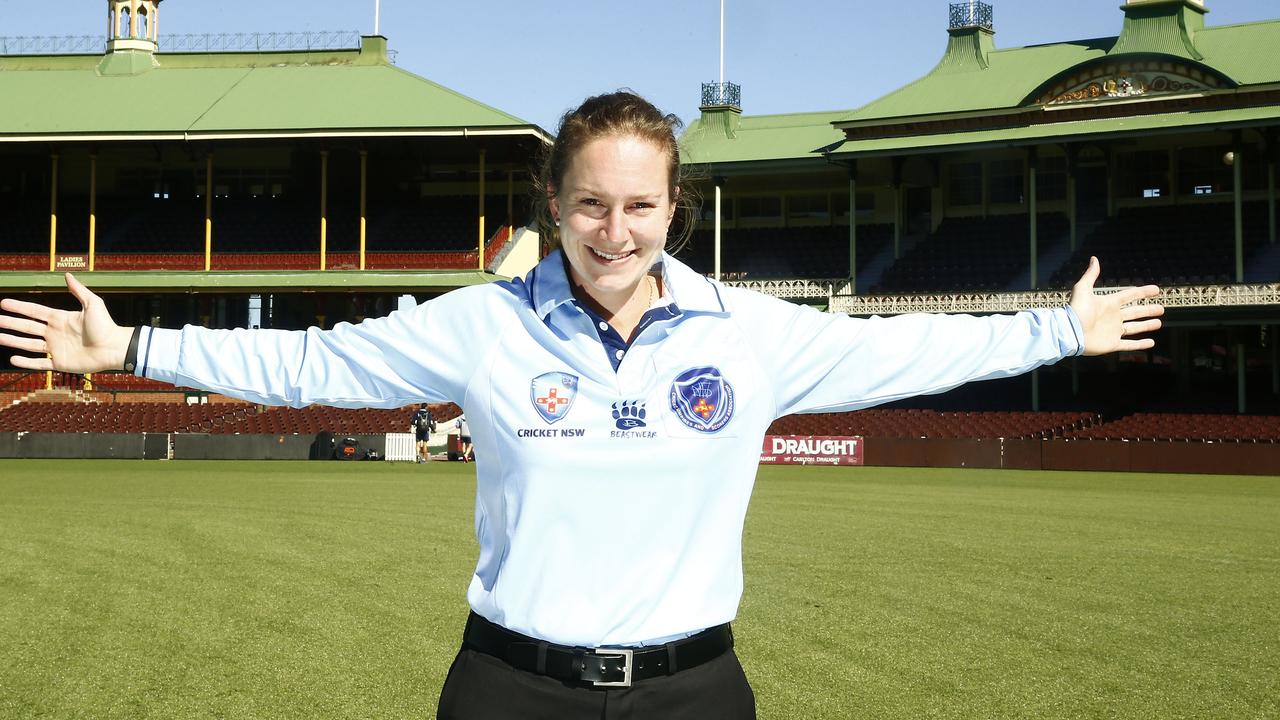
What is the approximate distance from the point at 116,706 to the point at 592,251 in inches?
214

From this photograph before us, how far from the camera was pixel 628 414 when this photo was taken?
126 inches

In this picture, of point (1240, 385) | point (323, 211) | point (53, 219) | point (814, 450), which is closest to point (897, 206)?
point (1240, 385)

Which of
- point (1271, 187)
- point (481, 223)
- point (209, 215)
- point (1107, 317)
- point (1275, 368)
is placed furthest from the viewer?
point (481, 223)

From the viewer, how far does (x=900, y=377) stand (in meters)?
3.54

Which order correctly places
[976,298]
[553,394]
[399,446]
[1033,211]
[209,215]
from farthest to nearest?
[209,215] < [1033,211] < [976,298] < [399,446] < [553,394]

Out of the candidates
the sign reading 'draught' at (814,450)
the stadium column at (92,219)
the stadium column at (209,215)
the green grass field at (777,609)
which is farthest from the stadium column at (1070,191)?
the stadium column at (92,219)

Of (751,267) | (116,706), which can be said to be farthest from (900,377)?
(751,267)

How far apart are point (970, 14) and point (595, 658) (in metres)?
47.9

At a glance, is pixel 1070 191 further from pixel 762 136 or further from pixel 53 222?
pixel 53 222

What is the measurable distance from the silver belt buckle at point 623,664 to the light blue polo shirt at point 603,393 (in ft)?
0.08

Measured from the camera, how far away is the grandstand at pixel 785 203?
126 feet

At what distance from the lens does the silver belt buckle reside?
10.2 feet

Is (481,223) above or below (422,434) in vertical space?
above

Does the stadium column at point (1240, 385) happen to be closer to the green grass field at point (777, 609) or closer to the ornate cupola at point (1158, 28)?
the ornate cupola at point (1158, 28)
